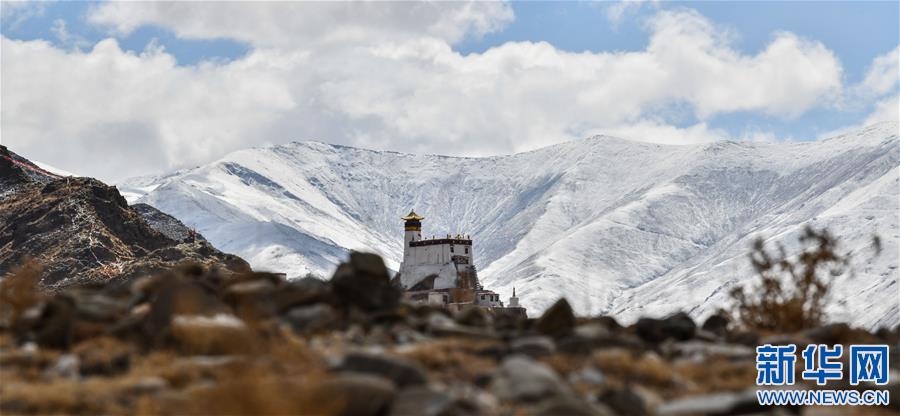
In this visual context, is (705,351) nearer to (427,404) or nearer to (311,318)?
(311,318)

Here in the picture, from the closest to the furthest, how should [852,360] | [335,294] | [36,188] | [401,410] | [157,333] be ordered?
1. [401,410]
2. [157,333]
3. [852,360]
4. [335,294]
5. [36,188]

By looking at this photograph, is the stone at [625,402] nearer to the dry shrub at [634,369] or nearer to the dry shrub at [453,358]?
the dry shrub at [634,369]

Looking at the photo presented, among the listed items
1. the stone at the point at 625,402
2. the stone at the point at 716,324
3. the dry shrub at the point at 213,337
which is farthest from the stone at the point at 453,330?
the stone at the point at 716,324

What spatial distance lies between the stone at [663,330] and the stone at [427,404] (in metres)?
5.76

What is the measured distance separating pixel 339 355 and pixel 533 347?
2457 mm

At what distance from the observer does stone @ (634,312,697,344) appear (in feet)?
54.3

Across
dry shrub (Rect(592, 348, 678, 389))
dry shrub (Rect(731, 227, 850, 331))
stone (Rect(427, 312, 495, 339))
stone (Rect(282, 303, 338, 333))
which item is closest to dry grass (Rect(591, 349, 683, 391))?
dry shrub (Rect(592, 348, 678, 389))

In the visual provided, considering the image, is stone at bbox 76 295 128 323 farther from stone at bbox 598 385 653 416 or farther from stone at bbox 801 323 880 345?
stone at bbox 801 323 880 345

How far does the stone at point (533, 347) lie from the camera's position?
1398cm

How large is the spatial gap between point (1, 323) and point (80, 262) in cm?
7870

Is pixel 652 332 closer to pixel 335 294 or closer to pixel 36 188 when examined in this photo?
pixel 335 294

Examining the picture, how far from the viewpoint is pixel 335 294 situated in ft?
54.1

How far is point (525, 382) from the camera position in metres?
12.0

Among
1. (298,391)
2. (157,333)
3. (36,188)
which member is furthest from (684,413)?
(36,188)
